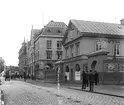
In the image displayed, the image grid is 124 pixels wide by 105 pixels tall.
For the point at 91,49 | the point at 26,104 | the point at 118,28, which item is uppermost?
the point at 118,28

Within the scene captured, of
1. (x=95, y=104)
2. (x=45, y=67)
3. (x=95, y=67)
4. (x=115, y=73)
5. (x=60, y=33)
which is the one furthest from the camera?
(x=60, y=33)

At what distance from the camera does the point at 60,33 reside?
80812 mm

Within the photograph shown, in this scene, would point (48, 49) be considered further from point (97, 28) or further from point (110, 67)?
point (110, 67)

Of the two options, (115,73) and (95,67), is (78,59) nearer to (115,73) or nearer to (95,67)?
(95,67)

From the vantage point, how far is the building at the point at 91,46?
38.8 m

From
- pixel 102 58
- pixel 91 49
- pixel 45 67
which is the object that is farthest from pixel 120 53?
pixel 45 67

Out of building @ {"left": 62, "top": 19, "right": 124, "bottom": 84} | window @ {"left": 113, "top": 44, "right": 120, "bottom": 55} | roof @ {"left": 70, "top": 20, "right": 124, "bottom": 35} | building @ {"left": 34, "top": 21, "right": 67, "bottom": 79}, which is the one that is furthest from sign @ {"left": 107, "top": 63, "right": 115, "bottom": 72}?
building @ {"left": 34, "top": 21, "right": 67, "bottom": 79}

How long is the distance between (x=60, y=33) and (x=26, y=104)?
225 ft

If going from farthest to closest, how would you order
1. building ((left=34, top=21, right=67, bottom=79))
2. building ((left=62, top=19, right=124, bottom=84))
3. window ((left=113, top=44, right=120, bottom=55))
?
building ((left=34, top=21, right=67, bottom=79)) → window ((left=113, top=44, right=120, bottom=55)) → building ((left=62, top=19, right=124, bottom=84))

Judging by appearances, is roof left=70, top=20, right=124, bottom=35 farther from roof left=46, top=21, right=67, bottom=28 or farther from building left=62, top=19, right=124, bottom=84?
roof left=46, top=21, right=67, bottom=28

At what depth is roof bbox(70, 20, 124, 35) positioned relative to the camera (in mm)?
46425

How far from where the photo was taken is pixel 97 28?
47.9m

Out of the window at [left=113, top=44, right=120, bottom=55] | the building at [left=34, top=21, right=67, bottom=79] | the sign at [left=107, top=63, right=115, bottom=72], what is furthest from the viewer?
the building at [left=34, top=21, right=67, bottom=79]

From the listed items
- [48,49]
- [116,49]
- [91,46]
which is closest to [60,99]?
[91,46]
